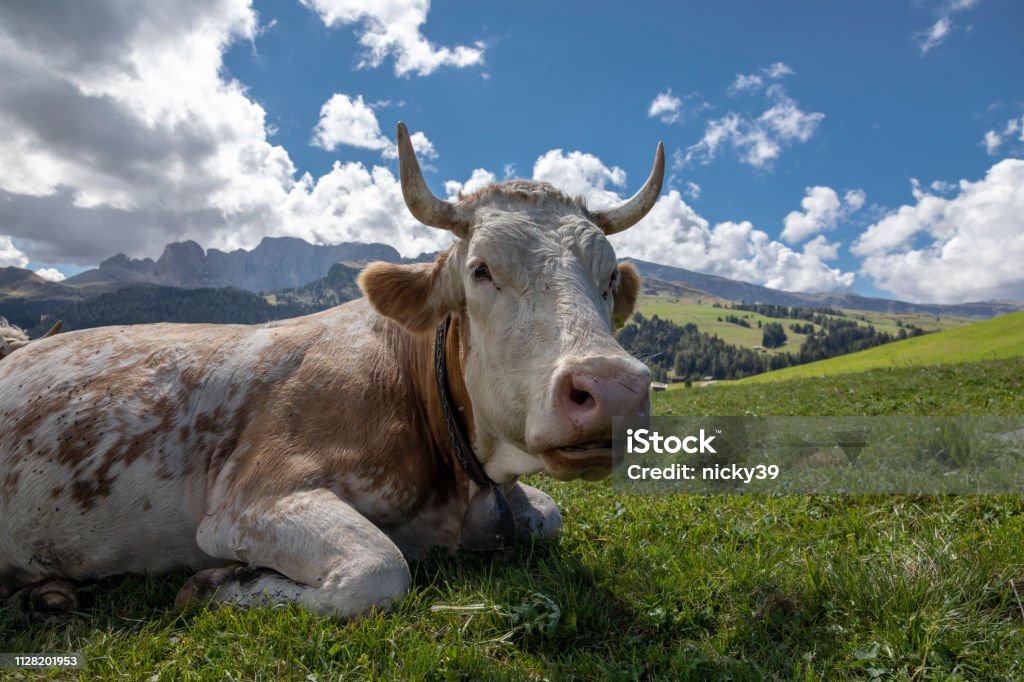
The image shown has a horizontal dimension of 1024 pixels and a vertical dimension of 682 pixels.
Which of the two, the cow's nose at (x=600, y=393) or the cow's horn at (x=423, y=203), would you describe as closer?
the cow's nose at (x=600, y=393)

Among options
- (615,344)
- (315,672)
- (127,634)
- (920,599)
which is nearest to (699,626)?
(920,599)

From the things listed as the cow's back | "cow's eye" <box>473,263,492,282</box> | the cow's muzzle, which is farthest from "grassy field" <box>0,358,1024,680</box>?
"cow's eye" <box>473,263,492,282</box>

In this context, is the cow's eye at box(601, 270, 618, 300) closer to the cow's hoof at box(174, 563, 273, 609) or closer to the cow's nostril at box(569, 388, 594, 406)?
the cow's nostril at box(569, 388, 594, 406)

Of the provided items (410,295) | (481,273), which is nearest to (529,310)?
(481,273)

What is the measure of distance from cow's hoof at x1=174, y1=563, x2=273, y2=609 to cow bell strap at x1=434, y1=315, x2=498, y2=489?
4.85 ft

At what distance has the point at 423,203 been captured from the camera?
14.2ft

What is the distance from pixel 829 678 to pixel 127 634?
3783 millimetres

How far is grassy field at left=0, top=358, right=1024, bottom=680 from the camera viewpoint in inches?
107

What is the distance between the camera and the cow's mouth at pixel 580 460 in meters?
3.03

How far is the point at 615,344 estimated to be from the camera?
334cm

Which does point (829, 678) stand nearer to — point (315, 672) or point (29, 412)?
point (315, 672)

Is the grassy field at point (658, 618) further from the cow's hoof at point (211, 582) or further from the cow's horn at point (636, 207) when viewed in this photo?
the cow's horn at point (636, 207)

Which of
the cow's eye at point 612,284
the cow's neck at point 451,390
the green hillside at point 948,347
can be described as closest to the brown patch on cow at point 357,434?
the cow's neck at point 451,390

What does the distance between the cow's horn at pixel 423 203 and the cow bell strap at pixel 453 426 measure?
2.34ft
